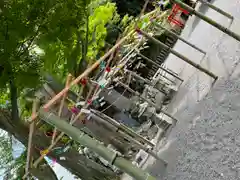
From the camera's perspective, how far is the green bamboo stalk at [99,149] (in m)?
2.42

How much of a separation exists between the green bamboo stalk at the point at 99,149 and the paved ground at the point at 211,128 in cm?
36

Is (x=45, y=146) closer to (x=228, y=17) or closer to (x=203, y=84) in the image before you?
(x=203, y=84)

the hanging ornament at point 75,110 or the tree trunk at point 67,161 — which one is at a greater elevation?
the hanging ornament at point 75,110

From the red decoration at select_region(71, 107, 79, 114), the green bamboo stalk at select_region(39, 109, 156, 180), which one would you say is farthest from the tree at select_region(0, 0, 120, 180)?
the green bamboo stalk at select_region(39, 109, 156, 180)

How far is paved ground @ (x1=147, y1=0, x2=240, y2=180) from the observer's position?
7.80 ft

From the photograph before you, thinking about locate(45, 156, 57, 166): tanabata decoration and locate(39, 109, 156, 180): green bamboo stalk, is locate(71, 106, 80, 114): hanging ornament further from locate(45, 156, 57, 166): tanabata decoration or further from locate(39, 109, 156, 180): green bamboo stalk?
locate(39, 109, 156, 180): green bamboo stalk

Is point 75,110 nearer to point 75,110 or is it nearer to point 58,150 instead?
point 75,110

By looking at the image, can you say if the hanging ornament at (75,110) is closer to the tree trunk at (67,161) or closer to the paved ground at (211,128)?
the tree trunk at (67,161)

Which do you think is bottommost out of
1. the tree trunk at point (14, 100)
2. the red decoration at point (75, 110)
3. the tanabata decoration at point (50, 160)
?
the tanabata decoration at point (50, 160)

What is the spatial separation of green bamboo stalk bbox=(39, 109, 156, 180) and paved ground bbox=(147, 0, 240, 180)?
361 millimetres

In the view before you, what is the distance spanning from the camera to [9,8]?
3.67 meters

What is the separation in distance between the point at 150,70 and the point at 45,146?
3.21 metres

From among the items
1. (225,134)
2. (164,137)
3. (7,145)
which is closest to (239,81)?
(225,134)

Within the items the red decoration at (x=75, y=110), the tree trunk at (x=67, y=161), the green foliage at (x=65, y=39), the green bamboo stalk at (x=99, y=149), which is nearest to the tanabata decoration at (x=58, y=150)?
the tree trunk at (x=67, y=161)
